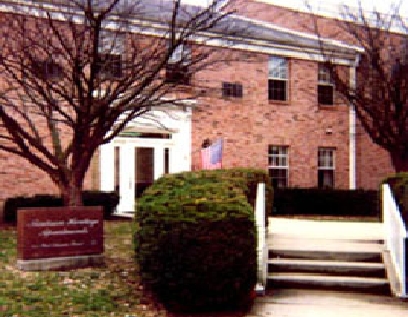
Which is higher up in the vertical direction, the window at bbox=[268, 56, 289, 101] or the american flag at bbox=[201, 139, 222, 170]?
the window at bbox=[268, 56, 289, 101]

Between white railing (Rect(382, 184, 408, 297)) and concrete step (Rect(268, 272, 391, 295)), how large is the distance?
0.91 feet

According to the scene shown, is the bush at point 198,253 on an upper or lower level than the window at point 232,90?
lower

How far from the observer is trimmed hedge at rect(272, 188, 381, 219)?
789 inches

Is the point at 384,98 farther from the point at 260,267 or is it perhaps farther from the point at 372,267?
the point at 260,267

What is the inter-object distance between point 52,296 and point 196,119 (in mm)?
12655

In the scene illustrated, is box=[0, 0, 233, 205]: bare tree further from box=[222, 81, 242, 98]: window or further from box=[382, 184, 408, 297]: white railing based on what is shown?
box=[222, 81, 242, 98]: window

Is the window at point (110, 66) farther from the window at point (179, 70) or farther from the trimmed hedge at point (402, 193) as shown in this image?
the trimmed hedge at point (402, 193)

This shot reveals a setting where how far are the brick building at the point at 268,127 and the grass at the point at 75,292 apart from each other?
8836 millimetres

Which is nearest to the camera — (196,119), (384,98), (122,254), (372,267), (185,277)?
(185,277)

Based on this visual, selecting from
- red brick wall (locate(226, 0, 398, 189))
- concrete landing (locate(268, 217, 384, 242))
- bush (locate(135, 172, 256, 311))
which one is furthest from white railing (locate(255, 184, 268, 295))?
red brick wall (locate(226, 0, 398, 189))

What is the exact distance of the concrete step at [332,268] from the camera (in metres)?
8.75

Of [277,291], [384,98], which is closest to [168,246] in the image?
[277,291]

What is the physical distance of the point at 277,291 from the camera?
812 centimetres

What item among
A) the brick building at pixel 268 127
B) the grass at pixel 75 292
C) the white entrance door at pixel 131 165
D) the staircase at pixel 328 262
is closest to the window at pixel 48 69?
the grass at pixel 75 292
